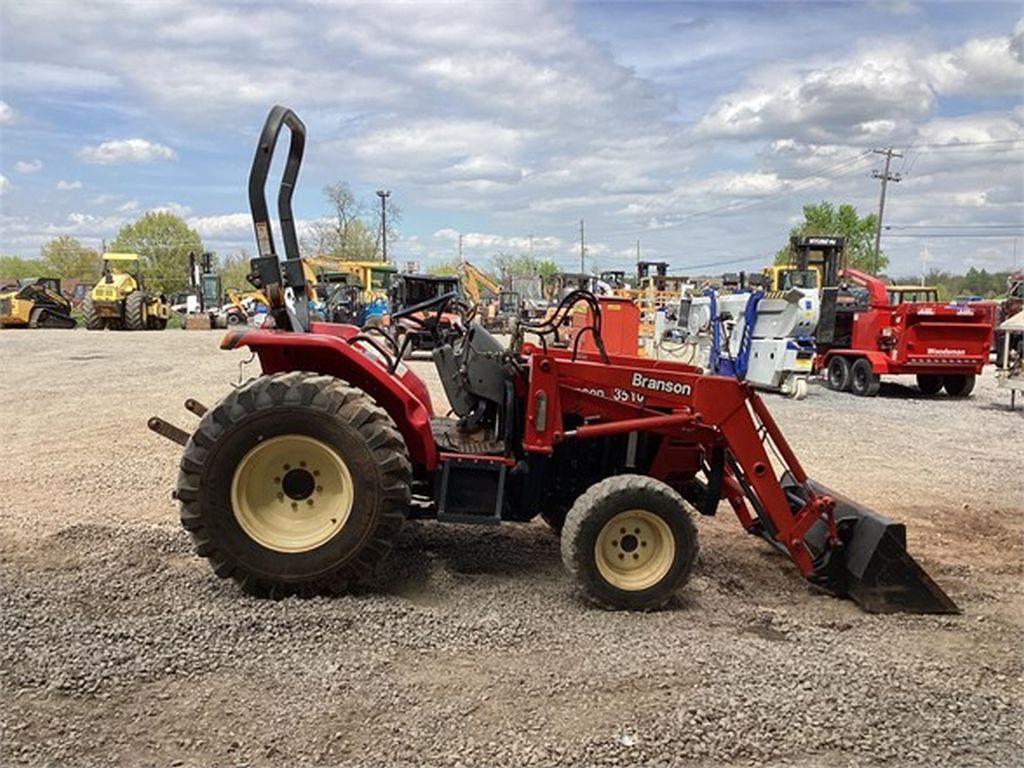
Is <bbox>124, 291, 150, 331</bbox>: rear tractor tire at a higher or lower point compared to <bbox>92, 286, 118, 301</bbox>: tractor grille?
lower

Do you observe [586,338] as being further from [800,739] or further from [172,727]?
[172,727]

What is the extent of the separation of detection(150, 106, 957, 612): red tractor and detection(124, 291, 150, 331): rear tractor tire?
1101 inches

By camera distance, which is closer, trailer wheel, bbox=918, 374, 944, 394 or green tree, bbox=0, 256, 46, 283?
trailer wheel, bbox=918, 374, 944, 394

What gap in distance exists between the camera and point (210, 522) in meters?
4.21

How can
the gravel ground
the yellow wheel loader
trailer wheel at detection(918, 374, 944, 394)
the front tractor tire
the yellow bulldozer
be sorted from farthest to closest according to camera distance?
the yellow wheel loader < the yellow bulldozer < trailer wheel at detection(918, 374, 944, 394) < the front tractor tire < the gravel ground

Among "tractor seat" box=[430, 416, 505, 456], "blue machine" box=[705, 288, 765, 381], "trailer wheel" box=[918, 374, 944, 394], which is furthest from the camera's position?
"trailer wheel" box=[918, 374, 944, 394]

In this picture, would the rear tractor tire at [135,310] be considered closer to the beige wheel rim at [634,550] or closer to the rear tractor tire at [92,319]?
→ the rear tractor tire at [92,319]

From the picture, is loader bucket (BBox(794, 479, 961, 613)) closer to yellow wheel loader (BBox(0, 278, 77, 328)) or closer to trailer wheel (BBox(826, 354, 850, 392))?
trailer wheel (BBox(826, 354, 850, 392))

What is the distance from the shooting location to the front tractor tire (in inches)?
166

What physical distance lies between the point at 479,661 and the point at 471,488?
44.2 inches

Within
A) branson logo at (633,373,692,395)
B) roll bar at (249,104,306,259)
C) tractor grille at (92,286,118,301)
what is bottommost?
branson logo at (633,373,692,395)

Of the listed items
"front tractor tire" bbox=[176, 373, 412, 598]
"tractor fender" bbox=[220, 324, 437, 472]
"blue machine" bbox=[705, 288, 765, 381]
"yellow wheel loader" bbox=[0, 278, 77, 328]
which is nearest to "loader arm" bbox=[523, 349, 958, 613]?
"tractor fender" bbox=[220, 324, 437, 472]

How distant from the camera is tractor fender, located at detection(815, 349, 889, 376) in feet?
47.7

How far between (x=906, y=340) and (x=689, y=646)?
Result: 12123 mm
